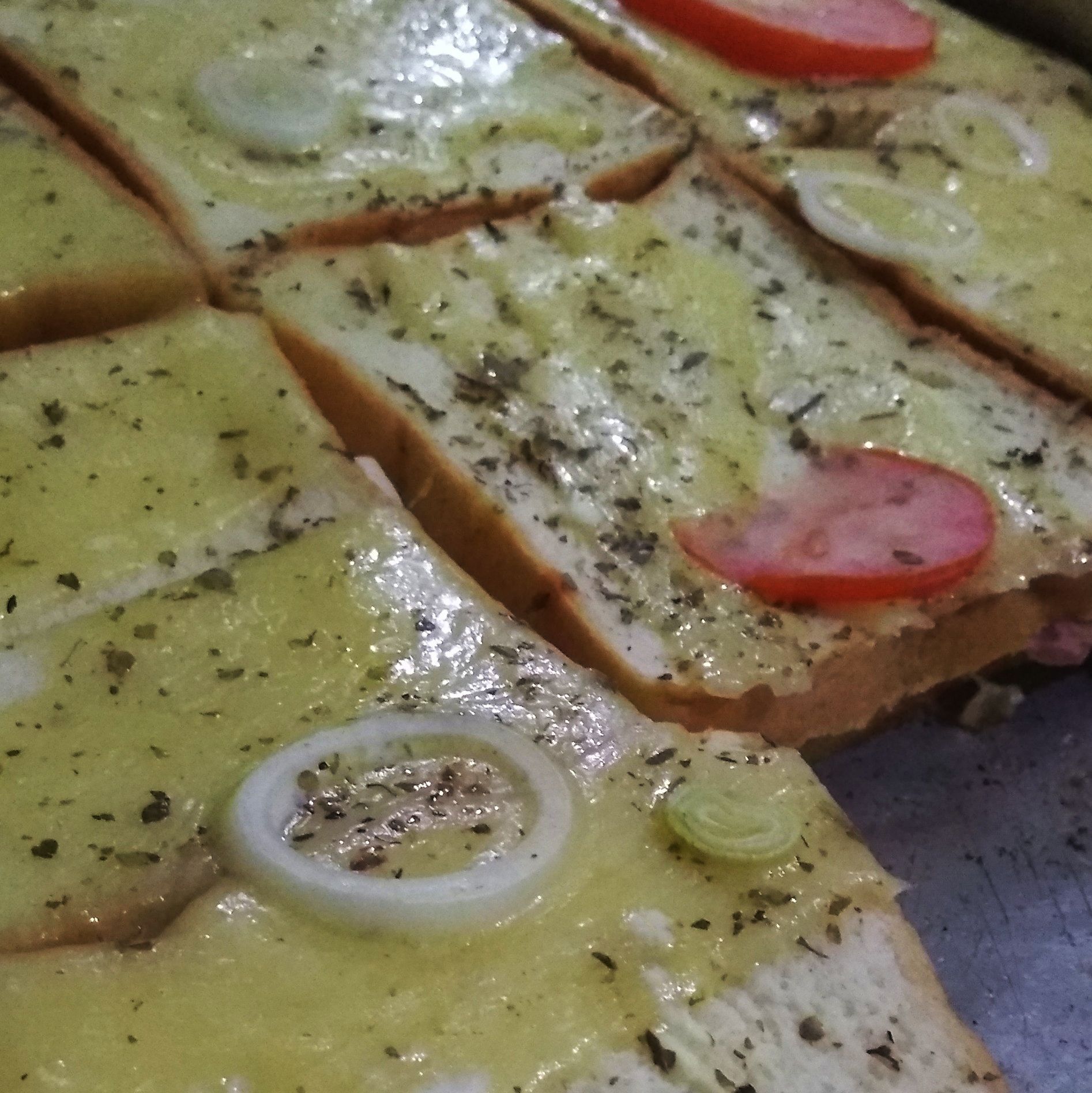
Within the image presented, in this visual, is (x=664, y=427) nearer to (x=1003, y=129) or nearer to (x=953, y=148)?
Result: (x=953, y=148)

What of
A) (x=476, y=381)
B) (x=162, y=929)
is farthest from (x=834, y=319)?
(x=162, y=929)

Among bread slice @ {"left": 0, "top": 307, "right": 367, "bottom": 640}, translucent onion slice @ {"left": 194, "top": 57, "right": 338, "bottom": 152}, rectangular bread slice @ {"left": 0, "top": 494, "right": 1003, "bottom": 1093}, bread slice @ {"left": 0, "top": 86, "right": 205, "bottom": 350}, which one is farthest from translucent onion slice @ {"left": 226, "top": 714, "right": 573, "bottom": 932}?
translucent onion slice @ {"left": 194, "top": 57, "right": 338, "bottom": 152}

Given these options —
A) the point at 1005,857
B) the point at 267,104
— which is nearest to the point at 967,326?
the point at 1005,857

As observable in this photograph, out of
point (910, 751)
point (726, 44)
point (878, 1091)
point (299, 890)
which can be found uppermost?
point (726, 44)

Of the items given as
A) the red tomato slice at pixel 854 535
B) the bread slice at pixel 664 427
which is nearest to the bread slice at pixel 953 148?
the bread slice at pixel 664 427

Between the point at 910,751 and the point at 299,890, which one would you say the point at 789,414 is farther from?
the point at 299,890

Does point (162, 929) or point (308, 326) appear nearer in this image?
point (162, 929)

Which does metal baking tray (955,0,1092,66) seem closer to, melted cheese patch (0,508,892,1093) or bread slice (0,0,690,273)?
bread slice (0,0,690,273)
